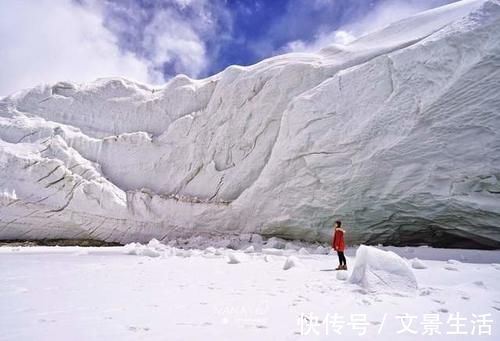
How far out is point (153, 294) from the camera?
12.3 ft

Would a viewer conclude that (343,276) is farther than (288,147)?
No

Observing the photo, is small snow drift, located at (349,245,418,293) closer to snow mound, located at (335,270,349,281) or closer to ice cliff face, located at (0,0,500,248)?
snow mound, located at (335,270,349,281)

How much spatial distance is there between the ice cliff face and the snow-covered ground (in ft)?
10.5

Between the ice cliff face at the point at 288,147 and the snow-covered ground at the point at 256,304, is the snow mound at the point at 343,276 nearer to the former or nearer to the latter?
the snow-covered ground at the point at 256,304

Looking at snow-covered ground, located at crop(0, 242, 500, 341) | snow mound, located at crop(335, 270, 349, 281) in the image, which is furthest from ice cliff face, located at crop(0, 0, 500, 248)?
snow mound, located at crop(335, 270, 349, 281)

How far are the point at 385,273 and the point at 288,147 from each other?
257 inches

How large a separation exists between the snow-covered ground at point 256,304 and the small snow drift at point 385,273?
0.04 feet

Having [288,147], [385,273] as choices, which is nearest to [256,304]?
[385,273]

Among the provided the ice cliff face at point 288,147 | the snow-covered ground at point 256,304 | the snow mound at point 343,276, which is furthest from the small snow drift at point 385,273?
the ice cliff face at point 288,147

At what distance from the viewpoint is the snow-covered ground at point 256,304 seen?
2.50m

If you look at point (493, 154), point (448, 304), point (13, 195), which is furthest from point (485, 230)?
point (13, 195)

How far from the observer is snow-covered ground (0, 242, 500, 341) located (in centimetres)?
250

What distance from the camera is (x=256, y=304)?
10.7ft

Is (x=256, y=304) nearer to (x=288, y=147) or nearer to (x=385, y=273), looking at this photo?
(x=385, y=273)
